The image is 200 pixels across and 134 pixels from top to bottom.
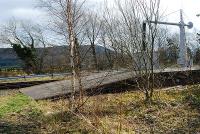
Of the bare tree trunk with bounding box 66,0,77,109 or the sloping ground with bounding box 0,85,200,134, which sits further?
the bare tree trunk with bounding box 66,0,77,109

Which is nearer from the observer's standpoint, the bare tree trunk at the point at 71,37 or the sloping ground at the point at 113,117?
the sloping ground at the point at 113,117

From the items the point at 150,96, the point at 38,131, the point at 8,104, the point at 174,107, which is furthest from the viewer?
the point at 8,104

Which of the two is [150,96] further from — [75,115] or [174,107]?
[75,115]

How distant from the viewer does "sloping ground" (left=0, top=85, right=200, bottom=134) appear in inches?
425

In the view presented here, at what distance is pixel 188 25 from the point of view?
137ft

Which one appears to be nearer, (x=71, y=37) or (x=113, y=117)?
(x=113, y=117)

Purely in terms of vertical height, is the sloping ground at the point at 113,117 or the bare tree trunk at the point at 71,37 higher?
the bare tree trunk at the point at 71,37

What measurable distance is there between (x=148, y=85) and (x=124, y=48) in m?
1.78

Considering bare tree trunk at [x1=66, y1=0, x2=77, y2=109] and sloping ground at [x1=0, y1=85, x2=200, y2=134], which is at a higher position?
bare tree trunk at [x1=66, y1=0, x2=77, y2=109]

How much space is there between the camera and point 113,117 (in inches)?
484

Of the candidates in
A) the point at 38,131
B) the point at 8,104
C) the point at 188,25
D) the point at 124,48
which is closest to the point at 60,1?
the point at 124,48

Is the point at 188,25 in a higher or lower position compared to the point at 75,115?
higher

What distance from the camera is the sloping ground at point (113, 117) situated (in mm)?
10805

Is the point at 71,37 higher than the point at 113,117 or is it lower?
higher
